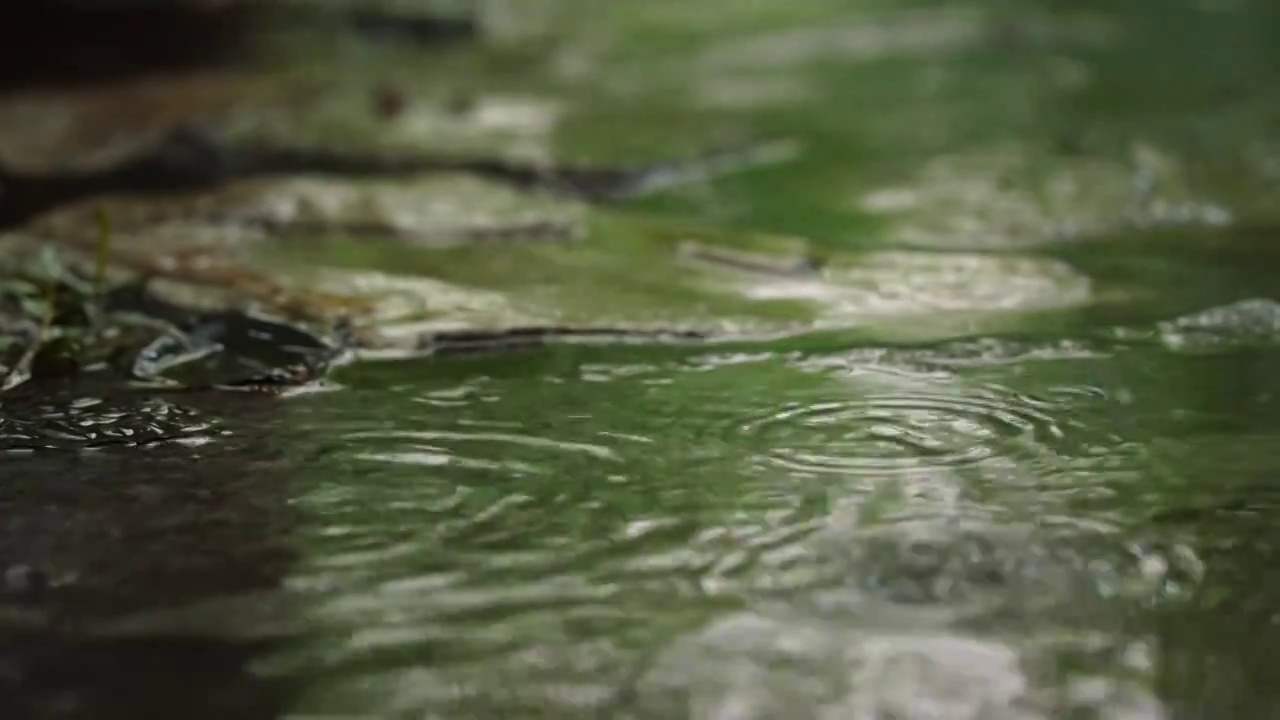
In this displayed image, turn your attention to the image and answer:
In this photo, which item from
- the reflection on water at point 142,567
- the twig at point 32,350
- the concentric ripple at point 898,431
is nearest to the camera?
the reflection on water at point 142,567

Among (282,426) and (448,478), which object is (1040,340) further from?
(282,426)

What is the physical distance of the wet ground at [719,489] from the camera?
3.85ft

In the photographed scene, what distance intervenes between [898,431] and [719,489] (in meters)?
0.26

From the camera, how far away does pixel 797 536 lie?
55.1 inches

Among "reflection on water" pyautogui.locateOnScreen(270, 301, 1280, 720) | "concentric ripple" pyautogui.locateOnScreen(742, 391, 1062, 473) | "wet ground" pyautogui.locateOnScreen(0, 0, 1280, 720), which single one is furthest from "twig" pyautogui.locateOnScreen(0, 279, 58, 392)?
"concentric ripple" pyautogui.locateOnScreen(742, 391, 1062, 473)

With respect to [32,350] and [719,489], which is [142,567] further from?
[32,350]

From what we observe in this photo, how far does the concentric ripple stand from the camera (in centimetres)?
157

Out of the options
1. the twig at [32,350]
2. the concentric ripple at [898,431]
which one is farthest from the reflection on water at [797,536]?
the twig at [32,350]

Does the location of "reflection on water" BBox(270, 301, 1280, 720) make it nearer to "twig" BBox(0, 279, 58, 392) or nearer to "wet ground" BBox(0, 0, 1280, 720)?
"wet ground" BBox(0, 0, 1280, 720)

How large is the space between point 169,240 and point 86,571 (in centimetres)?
132

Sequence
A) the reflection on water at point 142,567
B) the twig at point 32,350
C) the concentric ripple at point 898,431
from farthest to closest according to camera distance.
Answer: the twig at point 32,350, the concentric ripple at point 898,431, the reflection on water at point 142,567

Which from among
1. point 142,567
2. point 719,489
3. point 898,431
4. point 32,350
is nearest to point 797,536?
point 719,489

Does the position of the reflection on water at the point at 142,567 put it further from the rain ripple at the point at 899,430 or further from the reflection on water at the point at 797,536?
the rain ripple at the point at 899,430

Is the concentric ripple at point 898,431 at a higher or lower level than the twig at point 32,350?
lower
